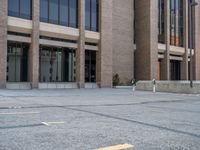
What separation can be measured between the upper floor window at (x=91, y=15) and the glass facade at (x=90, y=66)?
10.3 feet

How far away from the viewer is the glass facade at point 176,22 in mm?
45781

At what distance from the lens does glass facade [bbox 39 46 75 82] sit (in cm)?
3133

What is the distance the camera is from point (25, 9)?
28.3 metres

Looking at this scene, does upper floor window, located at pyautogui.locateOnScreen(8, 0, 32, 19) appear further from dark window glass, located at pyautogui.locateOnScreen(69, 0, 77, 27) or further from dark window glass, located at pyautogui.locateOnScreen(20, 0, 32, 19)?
dark window glass, located at pyautogui.locateOnScreen(69, 0, 77, 27)

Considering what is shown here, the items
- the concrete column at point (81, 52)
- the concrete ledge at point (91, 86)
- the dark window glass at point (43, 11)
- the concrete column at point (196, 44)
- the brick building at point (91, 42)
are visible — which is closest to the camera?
the brick building at point (91, 42)

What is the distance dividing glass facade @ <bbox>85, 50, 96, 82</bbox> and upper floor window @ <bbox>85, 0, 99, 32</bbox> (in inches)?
124

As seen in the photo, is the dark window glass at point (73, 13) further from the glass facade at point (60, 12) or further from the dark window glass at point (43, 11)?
the dark window glass at point (43, 11)

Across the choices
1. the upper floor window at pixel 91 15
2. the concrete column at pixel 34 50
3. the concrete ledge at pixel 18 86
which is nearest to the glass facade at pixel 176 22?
the upper floor window at pixel 91 15

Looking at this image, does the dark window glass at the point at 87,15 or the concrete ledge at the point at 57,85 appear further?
the dark window glass at the point at 87,15

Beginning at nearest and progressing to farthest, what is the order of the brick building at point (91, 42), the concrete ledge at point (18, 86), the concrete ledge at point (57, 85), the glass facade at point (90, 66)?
the concrete ledge at point (18, 86)
the brick building at point (91, 42)
the concrete ledge at point (57, 85)
the glass facade at point (90, 66)

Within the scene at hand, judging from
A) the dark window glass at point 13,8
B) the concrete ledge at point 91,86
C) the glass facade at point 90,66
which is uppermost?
the dark window glass at point 13,8

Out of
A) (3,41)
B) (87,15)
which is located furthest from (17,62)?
(87,15)

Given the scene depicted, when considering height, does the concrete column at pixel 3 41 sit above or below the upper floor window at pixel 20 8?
below

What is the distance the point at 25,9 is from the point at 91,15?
8810 millimetres
